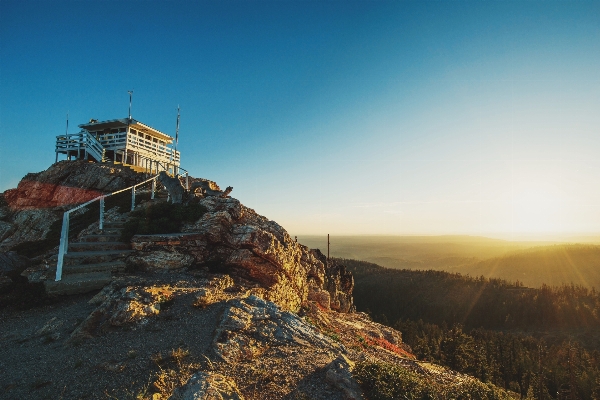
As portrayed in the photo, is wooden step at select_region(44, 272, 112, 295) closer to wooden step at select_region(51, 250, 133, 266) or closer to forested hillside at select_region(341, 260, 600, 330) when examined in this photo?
wooden step at select_region(51, 250, 133, 266)

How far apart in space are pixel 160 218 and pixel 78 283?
571 cm

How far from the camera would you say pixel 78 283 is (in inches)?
411

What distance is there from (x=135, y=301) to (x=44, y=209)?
81.1 ft

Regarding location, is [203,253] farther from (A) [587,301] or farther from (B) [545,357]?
(A) [587,301]

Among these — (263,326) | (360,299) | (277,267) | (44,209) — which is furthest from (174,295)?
(360,299)

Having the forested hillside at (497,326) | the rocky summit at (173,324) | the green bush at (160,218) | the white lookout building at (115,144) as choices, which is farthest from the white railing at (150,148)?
the forested hillside at (497,326)

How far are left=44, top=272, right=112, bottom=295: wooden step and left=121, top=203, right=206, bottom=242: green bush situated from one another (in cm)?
306

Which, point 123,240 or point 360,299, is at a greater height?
point 123,240

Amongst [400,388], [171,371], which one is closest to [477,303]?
[400,388]

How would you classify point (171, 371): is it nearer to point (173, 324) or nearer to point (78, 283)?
point (173, 324)

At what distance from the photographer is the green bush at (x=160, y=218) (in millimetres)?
14320

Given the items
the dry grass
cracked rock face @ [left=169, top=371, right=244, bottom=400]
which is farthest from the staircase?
cracked rock face @ [left=169, top=371, right=244, bottom=400]

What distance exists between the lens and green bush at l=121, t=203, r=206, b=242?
47.0ft

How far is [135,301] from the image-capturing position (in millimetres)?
8773
